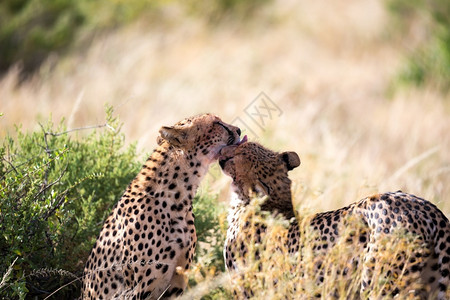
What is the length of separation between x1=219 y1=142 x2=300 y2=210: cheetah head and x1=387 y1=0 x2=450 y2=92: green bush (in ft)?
19.8

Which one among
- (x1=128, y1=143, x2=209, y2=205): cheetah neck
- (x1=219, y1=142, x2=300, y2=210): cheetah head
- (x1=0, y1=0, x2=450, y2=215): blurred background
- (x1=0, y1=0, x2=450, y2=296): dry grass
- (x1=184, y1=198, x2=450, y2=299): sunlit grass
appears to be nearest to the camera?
(x1=184, y1=198, x2=450, y2=299): sunlit grass

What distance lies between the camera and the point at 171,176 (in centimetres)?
369

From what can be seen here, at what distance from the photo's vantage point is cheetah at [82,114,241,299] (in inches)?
141

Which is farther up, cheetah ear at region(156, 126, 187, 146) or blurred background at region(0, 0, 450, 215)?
blurred background at region(0, 0, 450, 215)

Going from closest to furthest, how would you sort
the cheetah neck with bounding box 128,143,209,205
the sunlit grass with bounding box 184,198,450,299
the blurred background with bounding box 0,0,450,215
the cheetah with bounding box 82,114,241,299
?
the sunlit grass with bounding box 184,198,450,299 < the cheetah with bounding box 82,114,241,299 < the cheetah neck with bounding box 128,143,209,205 < the blurred background with bounding box 0,0,450,215

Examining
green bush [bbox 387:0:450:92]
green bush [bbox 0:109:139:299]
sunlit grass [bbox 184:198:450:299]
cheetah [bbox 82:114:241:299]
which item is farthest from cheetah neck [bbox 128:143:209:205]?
green bush [bbox 387:0:450:92]

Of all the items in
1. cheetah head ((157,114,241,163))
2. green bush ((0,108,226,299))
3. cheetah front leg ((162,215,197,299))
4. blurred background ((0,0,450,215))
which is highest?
blurred background ((0,0,450,215))

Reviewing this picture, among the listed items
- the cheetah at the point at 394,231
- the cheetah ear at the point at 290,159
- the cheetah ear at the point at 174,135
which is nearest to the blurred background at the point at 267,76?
the cheetah ear at the point at 290,159

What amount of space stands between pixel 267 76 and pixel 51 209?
6560 mm

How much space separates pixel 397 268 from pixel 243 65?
7451mm

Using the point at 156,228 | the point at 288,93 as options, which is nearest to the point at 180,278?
the point at 156,228

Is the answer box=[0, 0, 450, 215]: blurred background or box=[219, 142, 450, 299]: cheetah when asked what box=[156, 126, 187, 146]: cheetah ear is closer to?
box=[219, 142, 450, 299]: cheetah

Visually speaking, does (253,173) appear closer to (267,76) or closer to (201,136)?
(201,136)

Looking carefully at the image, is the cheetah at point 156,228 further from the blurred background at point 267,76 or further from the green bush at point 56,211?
the blurred background at point 267,76
